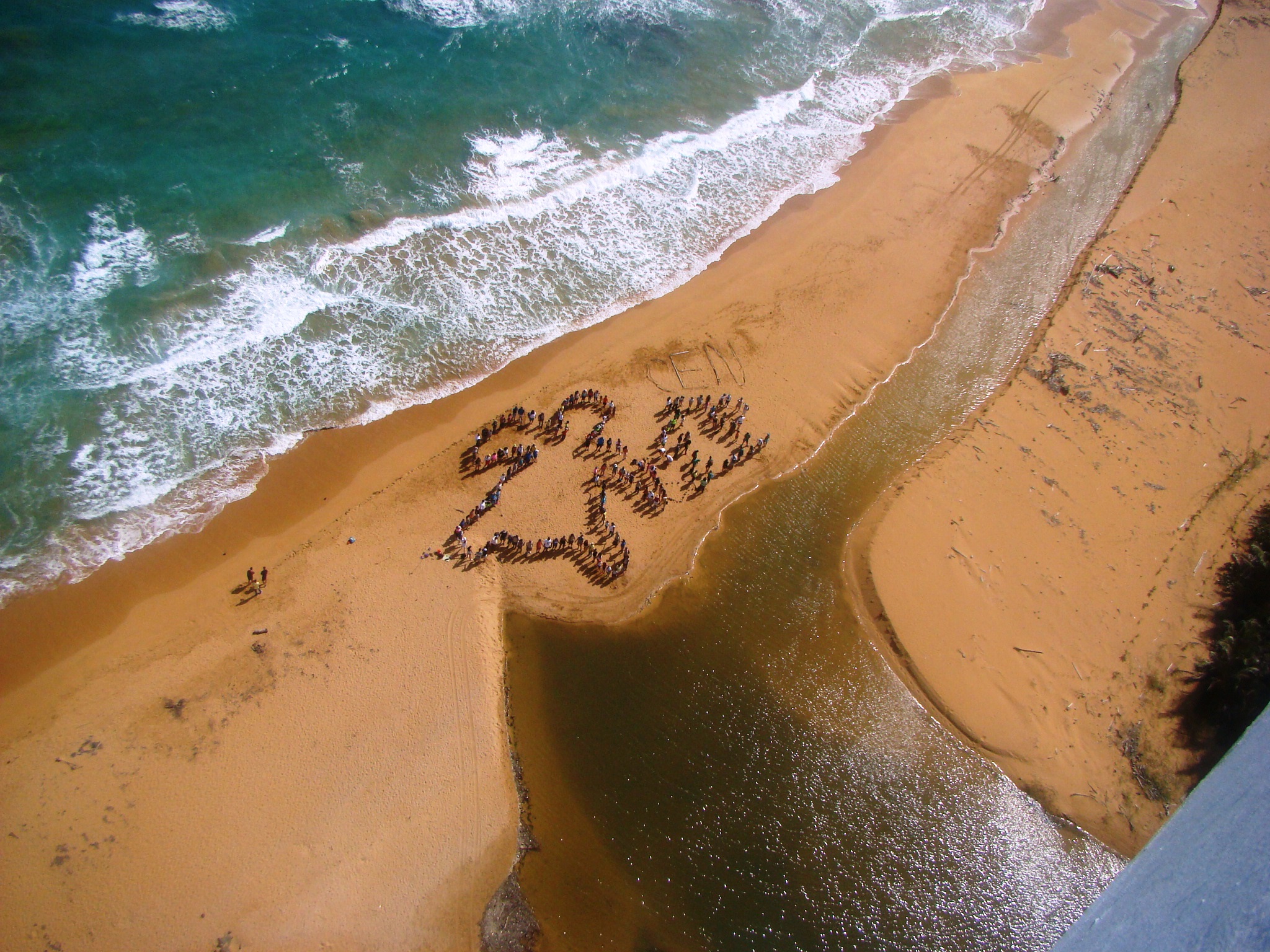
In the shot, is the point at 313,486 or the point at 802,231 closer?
the point at 313,486

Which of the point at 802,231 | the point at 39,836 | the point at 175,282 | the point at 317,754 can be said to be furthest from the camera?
the point at 802,231

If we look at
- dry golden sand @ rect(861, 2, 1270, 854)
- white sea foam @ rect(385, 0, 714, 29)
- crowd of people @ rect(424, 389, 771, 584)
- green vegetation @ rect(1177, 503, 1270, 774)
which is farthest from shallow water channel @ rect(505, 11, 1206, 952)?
white sea foam @ rect(385, 0, 714, 29)

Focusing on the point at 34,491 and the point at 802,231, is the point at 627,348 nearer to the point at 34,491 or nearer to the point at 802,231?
the point at 802,231

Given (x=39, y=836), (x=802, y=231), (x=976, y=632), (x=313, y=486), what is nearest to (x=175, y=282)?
(x=313, y=486)

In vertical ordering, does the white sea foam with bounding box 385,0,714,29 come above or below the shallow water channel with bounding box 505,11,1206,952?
above

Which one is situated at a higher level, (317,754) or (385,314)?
(385,314)

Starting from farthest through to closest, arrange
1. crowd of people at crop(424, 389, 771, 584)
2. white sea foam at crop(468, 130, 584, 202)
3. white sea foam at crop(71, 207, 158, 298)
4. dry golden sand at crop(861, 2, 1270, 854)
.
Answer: white sea foam at crop(468, 130, 584, 202) → white sea foam at crop(71, 207, 158, 298) → crowd of people at crop(424, 389, 771, 584) → dry golden sand at crop(861, 2, 1270, 854)

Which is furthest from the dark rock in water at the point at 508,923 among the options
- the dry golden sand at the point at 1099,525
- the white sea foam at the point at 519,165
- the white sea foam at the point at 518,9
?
the white sea foam at the point at 518,9

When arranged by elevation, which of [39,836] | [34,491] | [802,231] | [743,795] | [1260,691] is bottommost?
[39,836]

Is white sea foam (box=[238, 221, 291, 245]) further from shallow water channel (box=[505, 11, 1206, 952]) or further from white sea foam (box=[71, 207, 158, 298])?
shallow water channel (box=[505, 11, 1206, 952])
